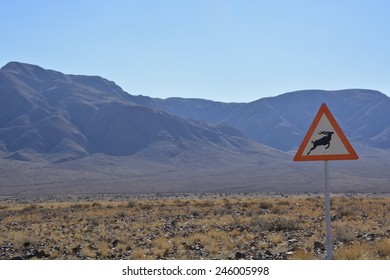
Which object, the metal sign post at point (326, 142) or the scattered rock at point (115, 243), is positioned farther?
the scattered rock at point (115, 243)

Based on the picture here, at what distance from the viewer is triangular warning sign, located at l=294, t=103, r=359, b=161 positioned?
8773 mm

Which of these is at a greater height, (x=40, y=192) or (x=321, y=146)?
(x=321, y=146)

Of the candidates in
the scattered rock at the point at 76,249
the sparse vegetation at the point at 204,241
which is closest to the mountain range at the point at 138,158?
the sparse vegetation at the point at 204,241

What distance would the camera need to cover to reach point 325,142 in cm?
885

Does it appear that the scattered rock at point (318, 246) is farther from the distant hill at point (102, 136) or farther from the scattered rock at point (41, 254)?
the distant hill at point (102, 136)

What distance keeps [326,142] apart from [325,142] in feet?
0.06

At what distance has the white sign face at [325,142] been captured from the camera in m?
8.79

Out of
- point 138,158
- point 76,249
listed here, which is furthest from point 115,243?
point 138,158

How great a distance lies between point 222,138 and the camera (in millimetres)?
187250

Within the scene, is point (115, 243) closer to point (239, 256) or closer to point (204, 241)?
point (204, 241)
